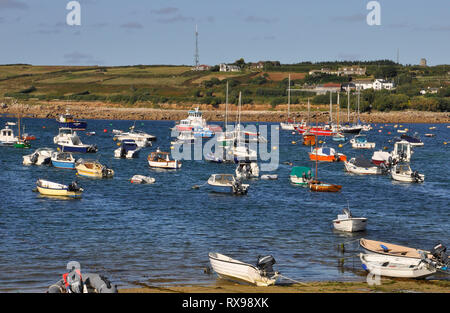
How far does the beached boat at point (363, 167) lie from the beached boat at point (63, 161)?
2883cm

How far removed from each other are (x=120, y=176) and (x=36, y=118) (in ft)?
432

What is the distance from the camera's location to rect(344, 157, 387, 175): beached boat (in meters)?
64.9

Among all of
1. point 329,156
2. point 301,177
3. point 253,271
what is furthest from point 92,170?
point 253,271

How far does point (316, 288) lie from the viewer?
2425cm

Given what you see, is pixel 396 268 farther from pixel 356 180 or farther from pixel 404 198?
pixel 356 180

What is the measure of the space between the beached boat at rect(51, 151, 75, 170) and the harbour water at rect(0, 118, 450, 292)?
800mm

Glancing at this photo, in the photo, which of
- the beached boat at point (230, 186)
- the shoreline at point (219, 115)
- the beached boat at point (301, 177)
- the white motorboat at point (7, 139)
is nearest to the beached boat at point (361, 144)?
the beached boat at point (301, 177)

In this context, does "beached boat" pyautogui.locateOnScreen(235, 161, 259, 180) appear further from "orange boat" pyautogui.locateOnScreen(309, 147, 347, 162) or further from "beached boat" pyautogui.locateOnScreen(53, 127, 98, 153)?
"beached boat" pyautogui.locateOnScreen(53, 127, 98, 153)

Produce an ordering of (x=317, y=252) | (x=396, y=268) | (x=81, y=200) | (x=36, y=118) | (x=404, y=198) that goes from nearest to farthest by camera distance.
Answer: (x=396, y=268) < (x=317, y=252) < (x=81, y=200) < (x=404, y=198) < (x=36, y=118)

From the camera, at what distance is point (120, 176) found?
61.9 m

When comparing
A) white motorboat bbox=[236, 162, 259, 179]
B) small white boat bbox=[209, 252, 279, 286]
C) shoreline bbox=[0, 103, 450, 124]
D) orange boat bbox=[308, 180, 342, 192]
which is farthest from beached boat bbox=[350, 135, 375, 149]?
small white boat bbox=[209, 252, 279, 286]
